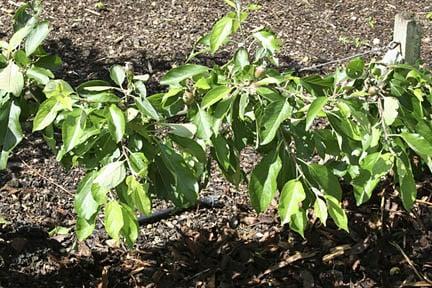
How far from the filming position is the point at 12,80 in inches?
92.8

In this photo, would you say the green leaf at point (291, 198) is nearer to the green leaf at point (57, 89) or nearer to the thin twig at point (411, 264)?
the green leaf at point (57, 89)

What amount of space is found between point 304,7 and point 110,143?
437 cm

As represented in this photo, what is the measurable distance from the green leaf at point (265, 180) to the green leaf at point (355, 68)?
0.44m

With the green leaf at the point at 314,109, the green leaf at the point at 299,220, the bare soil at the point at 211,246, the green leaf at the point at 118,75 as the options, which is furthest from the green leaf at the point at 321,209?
the bare soil at the point at 211,246

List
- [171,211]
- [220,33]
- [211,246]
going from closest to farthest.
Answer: [220,33] < [211,246] < [171,211]

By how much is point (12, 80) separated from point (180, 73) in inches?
21.1

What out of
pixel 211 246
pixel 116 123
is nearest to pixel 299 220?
pixel 116 123

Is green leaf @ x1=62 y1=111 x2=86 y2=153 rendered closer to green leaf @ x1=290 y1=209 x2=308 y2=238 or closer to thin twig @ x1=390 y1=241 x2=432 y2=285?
green leaf @ x1=290 y1=209 x2=308 y2=238

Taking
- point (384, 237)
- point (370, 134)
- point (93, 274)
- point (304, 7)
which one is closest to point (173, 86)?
point (370, 134)

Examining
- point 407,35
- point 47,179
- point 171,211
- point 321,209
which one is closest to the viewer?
point 321,209

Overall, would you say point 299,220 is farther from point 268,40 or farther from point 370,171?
point 268,40

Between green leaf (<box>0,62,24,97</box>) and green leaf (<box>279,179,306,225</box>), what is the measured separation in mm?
868

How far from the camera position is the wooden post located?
3.68 m

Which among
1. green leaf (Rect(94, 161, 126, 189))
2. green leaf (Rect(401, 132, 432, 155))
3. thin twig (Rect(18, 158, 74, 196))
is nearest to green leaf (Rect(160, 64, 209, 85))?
green leaf (Rect(94, 161, 126, 189))
